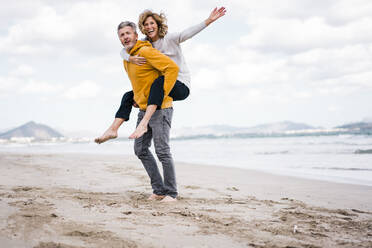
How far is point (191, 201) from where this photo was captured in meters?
3.10

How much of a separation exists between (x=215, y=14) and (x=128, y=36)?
0.85 metres

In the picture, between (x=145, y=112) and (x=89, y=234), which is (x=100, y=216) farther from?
(x=145, y=112)

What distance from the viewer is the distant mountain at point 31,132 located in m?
61.3

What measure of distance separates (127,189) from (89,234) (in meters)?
2.07

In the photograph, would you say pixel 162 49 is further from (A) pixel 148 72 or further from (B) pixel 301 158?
(B) pixel 301 158

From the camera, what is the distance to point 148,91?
3129 mm

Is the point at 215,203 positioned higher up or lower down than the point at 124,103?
lower down

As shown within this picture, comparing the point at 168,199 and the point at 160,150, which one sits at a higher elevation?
the point at 160,150

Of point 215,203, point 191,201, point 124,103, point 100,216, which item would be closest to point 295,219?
point 215,203

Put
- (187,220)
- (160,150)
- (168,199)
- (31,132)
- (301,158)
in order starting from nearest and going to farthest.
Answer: (187,220) < (168,199) < (160,150) < (301,158) < (31,132)

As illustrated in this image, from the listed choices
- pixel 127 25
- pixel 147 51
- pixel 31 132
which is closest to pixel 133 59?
pixel 147 51

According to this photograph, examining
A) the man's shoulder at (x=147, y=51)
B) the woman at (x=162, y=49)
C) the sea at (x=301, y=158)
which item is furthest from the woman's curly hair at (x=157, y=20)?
the sea at (x=301, y=158)

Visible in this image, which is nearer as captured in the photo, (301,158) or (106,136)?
(106,136)

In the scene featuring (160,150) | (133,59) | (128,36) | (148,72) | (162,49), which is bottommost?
(160,150)
